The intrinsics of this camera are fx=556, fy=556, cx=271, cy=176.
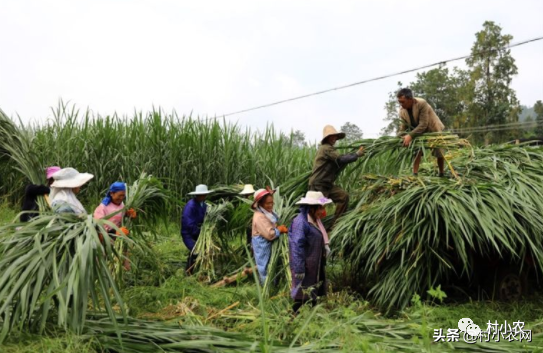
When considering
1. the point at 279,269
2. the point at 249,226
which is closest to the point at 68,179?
the point at 279,269

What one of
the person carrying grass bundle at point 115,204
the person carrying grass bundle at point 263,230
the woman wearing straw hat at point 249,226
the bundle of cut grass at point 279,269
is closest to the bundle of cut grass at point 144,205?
the person carrying grass bundle at point 115,204

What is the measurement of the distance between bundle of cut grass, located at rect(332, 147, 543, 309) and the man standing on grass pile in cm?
32

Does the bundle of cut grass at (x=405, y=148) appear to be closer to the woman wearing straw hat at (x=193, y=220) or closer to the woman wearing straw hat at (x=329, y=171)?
the woman wearing straw hat at (x=329, y=171)

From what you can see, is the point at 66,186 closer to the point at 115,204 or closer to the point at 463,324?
the point at 115,204

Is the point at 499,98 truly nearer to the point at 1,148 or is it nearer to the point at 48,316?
the point at 1,148

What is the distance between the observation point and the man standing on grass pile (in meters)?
4.98

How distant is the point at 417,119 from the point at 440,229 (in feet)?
4.12

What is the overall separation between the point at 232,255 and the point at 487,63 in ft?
71.9

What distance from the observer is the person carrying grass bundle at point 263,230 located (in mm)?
4938

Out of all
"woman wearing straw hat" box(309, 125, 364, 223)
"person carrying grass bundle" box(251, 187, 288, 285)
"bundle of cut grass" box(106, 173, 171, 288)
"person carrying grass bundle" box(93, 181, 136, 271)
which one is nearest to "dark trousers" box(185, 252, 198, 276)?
"bundle of cut grass" box(106, 173, 171, 288)

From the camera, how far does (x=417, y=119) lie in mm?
5098

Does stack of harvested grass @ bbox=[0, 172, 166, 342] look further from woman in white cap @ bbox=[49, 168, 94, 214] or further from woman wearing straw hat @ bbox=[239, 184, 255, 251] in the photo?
woman wearing straw hat @ bbox=[239, 184, 255, 251]

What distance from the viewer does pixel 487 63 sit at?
80.4 feet

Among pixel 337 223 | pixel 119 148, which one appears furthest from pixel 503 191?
pixel 119 148
